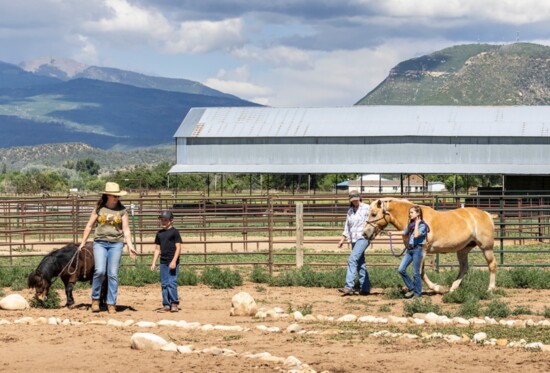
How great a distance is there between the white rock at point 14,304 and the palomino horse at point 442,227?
565 centimetres

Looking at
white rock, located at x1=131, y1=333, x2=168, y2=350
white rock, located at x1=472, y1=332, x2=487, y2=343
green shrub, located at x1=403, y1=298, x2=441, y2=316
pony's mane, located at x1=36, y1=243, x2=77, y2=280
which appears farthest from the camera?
pony's mane, located at x1=36, y1=243, x2=77, y2=280

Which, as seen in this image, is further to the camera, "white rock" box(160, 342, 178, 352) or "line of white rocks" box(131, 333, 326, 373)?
"white rock" box(160, 342, 178, 352)

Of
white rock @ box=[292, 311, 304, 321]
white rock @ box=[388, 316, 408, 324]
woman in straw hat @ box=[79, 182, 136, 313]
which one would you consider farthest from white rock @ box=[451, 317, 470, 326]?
woman in straw hat @ box=[79, 182, 136, 313]

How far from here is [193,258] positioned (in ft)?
82.5

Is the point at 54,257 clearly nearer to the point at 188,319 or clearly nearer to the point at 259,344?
the point at 188,319

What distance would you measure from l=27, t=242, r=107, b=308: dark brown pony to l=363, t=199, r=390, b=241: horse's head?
4509 millimetres

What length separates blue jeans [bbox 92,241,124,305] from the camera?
1438 cm

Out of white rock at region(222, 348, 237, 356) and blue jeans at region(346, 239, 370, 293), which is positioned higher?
blue jeans at region(346, 239, 370, 293)

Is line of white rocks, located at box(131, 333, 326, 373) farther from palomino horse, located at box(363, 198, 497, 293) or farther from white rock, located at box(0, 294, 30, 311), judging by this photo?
palomino horse, located at box(363, 198, 497, 293)

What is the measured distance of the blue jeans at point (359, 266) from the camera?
16547mm

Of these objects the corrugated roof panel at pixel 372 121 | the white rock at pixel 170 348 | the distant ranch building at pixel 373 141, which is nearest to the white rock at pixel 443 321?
the white rock at pixel 170 348

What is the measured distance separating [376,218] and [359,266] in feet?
3.02

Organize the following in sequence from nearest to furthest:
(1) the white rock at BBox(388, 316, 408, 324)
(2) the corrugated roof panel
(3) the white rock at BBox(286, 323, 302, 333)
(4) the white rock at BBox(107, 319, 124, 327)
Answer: (3) the white rock at BBox(286, 323, 302, 333) → (4) the white rock at BBox(107, 319, 124, 327) → (1) the white rock at BBox(388, 316, 408, 324) → (2) the corrugated roof panel

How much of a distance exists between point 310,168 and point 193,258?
122 ft
